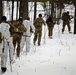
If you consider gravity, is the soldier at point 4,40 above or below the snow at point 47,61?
above

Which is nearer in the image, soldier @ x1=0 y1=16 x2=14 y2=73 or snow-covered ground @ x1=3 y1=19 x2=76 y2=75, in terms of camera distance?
soldier @ x1=0 y1=16 x2=14 y2=73

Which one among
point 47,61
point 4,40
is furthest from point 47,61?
point 4,40

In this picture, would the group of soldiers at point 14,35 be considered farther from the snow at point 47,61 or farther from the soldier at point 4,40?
the snow at point 47,61

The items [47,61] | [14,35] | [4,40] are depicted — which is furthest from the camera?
[14,35]

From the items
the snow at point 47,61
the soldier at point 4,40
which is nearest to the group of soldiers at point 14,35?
the soldier at point 4,40

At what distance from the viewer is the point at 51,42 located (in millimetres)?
19062

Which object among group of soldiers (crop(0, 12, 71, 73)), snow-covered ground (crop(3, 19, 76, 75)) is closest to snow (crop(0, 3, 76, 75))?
snow-covered ground (crop(3, 19, 76, 75))

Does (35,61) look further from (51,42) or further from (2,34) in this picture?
(51,42)

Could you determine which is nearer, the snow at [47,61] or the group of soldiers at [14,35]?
the group of soldiers at [14,35]

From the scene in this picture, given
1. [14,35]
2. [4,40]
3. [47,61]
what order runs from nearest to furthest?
[4,40] → [47,61] → [14,35]

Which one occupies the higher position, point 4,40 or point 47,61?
point 4,40

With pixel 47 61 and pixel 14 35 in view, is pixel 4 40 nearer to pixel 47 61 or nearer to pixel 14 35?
pixel 14 35

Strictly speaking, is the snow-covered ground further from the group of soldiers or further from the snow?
the group of soldiers

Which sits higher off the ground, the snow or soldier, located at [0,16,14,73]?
soldier, located at [0,16,14,73]
